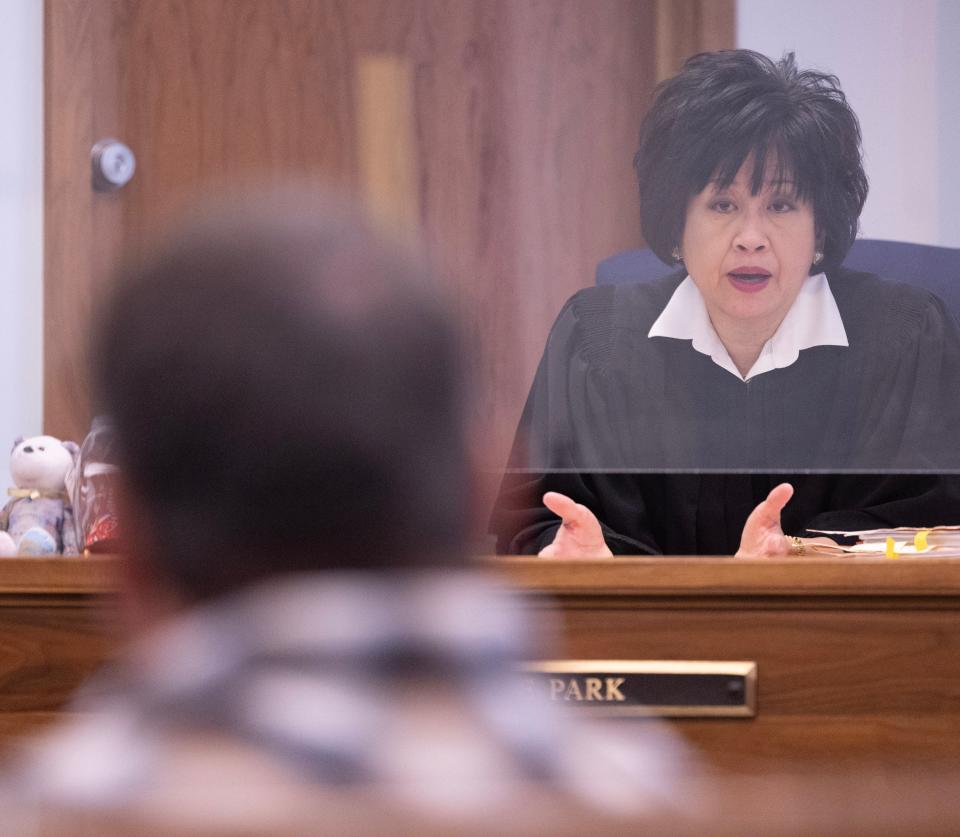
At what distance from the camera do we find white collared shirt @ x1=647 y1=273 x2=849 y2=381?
1.86 m

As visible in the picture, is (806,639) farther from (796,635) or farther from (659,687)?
(659,687)

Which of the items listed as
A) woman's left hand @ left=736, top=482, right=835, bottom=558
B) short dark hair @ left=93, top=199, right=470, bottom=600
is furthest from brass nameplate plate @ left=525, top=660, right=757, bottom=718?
short dark hair @ left=93, top=199, right=470, bottom=600

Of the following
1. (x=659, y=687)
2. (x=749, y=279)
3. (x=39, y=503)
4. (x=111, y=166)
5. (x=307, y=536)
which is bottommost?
(x=659, y=687)

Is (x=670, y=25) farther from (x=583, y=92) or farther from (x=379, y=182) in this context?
(x=379, y=182)

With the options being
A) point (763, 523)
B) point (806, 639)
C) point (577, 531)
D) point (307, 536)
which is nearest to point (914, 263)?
point (763, 523)

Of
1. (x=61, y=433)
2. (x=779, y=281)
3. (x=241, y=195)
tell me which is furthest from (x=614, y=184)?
(x=241, y=195)

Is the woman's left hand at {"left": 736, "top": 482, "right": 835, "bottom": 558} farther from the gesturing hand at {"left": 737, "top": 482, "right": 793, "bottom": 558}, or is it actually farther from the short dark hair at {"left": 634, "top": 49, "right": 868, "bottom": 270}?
the short dark hair at {"left": 634, "top": 49, "right": 868, "bottom": 270}

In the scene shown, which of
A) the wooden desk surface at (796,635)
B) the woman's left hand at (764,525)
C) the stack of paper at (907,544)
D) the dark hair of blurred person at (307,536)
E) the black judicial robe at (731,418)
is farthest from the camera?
the black judicial robe at (731,418)

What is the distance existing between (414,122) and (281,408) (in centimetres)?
180

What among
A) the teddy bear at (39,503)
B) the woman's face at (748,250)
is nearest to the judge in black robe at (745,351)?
the woman's face at (748,250)

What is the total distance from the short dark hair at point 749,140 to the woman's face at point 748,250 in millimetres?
17

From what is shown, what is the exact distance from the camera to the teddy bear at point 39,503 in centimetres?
150

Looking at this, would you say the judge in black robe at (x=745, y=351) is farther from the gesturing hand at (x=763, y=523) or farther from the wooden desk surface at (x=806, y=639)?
the wooden desk surface at (x=806, y=639)

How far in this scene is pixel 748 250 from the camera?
1892 millimetres
